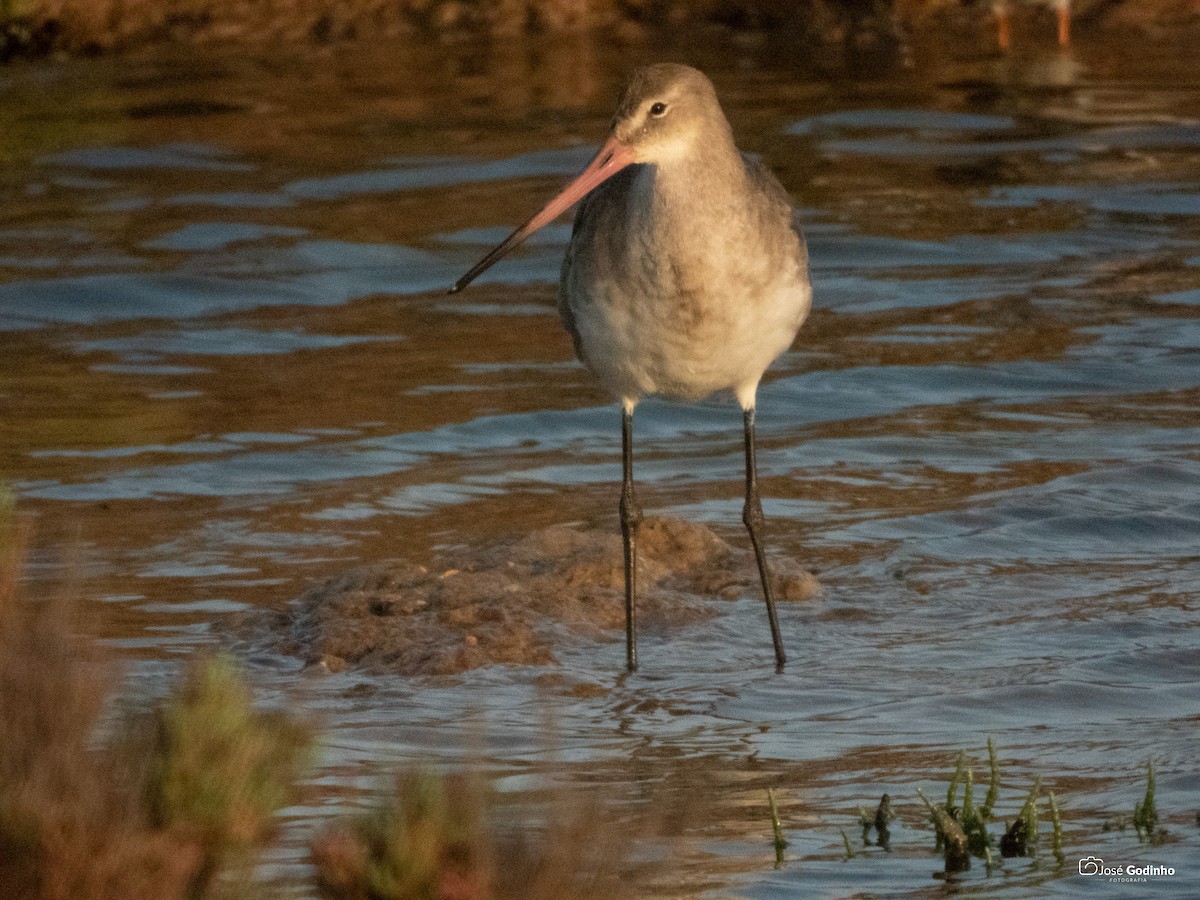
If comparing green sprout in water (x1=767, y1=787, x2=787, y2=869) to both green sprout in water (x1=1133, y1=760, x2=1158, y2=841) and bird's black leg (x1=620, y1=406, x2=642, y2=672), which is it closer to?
green sprout in water (x1=1133, y1=760, x2=1158, y2=841)

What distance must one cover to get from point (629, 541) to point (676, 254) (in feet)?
3.63

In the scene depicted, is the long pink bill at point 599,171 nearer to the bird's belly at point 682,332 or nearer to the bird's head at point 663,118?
the bird's head at point 663,118

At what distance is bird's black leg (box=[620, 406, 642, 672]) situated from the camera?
6324mm

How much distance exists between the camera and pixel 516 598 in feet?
21.9

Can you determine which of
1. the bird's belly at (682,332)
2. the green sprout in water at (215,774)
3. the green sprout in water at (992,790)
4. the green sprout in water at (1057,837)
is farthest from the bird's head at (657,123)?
the green sprout in water at (215,774)

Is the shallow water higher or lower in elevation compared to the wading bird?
lower

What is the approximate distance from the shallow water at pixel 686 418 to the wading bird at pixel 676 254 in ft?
2.67

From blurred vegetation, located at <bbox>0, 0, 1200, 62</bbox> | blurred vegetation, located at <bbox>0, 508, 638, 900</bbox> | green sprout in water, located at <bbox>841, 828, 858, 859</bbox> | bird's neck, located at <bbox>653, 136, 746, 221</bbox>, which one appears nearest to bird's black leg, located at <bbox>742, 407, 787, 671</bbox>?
bird's neck, located at <bbox>653, 136, 746, 221</bbox>

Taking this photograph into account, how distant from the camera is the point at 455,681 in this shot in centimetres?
610

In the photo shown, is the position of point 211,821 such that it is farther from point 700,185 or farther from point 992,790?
point 700,185

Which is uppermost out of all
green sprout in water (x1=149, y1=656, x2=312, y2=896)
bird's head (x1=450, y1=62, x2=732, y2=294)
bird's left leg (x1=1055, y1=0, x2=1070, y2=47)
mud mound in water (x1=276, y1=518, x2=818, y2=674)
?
bird's head (x1=450, y1=62, x2=732, y2=294)

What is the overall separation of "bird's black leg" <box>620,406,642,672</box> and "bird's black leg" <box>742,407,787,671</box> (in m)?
0.36

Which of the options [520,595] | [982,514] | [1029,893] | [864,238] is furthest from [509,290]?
[1029,893]

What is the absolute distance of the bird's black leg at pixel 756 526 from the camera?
6.41 metres
